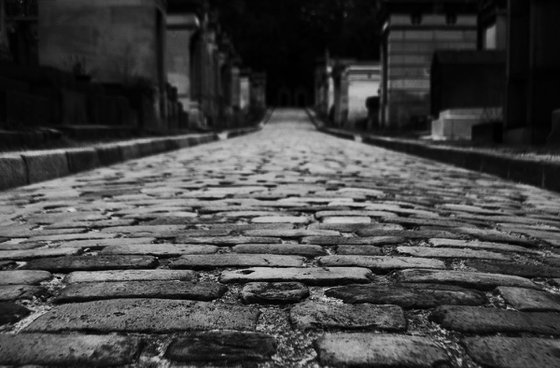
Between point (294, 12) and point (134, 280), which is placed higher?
point (294, 12)

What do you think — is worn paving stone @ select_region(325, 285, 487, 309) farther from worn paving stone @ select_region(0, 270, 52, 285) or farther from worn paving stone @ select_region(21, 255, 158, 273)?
worn paving stone @ select_region(0, 270, 52, 285)

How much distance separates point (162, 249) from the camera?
306 centimetres

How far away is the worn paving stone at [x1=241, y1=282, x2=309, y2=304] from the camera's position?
2188 mm

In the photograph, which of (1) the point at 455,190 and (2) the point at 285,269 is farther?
(1) the point at 455,190

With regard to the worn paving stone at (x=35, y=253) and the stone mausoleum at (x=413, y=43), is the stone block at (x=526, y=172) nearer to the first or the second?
the worn paving stone at (x=35, y=253)

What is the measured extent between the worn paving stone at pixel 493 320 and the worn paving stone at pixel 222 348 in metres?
0.59

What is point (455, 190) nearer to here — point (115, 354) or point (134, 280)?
point (134, 280)

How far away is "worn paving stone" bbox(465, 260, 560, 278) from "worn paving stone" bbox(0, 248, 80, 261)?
1898mm

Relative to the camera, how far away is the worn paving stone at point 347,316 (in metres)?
1.92

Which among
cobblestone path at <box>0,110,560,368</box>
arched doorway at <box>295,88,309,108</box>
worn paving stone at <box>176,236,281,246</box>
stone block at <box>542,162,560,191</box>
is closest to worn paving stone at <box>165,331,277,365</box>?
cobblestone path at <box>0,110,560,368</box>

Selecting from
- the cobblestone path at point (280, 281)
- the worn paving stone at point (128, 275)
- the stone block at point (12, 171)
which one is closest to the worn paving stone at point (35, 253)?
the cobblestone path at point (280, 281)

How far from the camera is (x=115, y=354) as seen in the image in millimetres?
1690

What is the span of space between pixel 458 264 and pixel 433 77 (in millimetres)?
15160

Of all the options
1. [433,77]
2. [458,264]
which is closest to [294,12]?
[433,77]
